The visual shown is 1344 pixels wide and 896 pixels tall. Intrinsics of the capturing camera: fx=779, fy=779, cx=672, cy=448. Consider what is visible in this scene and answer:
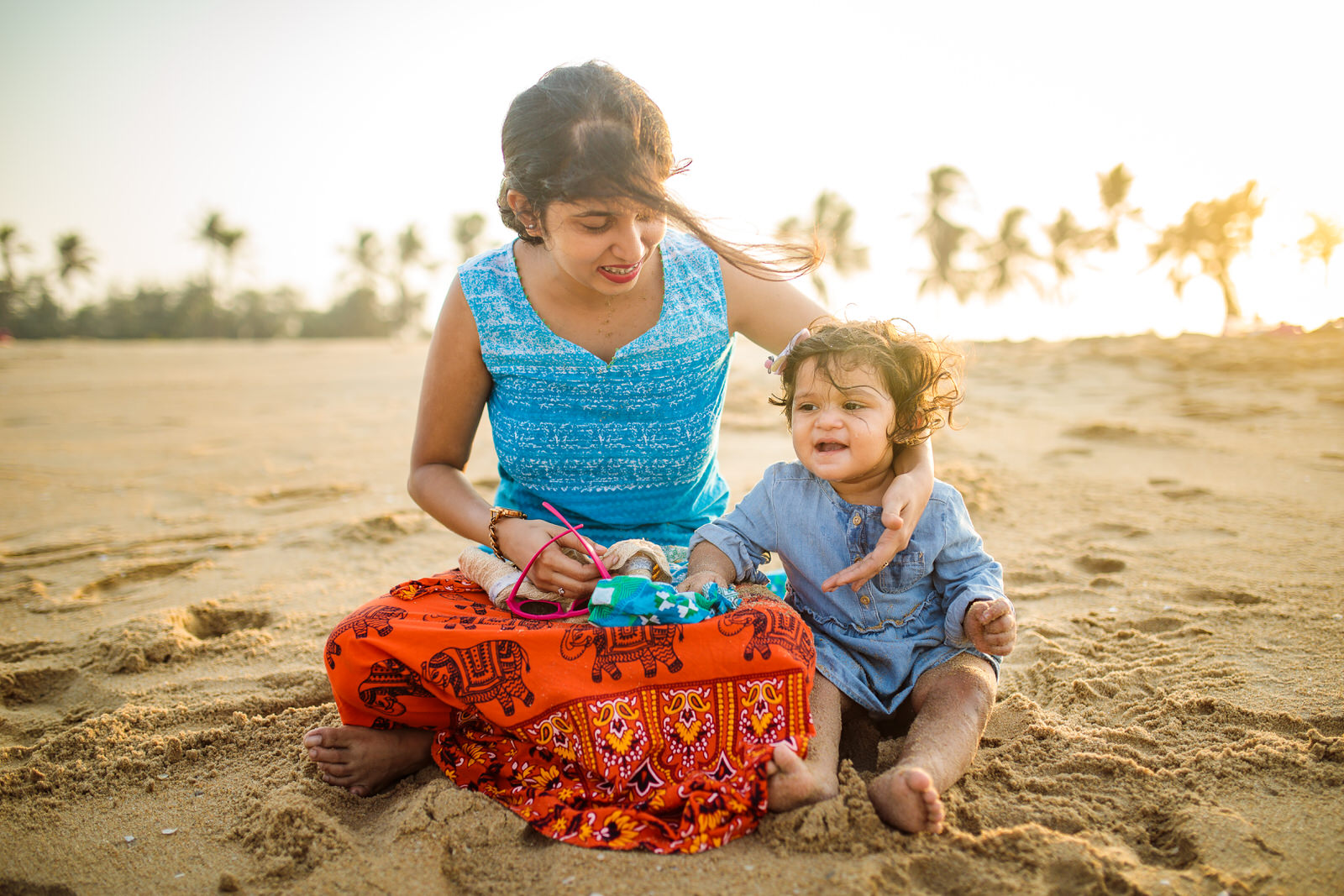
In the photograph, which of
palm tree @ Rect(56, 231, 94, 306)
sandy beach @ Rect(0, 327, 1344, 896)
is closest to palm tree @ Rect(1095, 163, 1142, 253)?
sandy beach @ Rect(0, 327, 1344, 896)

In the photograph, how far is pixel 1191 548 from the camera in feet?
10.8

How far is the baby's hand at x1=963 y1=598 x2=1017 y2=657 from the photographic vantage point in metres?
1.79

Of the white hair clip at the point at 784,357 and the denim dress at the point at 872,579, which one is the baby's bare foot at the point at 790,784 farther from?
the white hair clip at the point at 784,357

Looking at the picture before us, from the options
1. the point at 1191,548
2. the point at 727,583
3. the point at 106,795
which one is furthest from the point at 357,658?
the point at 1191,548

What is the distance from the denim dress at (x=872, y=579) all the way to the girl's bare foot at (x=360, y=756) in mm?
916

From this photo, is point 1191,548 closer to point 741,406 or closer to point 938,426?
point 938,426

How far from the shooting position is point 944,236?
35.5 meters

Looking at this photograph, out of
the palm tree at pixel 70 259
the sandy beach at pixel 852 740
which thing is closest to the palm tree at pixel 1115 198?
the sandy beach at pixel 852 740

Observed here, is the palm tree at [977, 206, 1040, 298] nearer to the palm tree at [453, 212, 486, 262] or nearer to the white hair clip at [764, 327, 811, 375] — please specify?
the palm tree at [453, 212, 486, 262]

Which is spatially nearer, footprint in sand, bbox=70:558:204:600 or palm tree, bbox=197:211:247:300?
footprint in sand, bbox=70:558:204:600

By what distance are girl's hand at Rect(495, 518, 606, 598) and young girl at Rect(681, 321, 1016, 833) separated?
28 centimetres

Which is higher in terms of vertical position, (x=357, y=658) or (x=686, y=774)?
(x=357, y=658)

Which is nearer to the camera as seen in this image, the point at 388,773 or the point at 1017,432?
the point at 388,773

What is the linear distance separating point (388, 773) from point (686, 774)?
2.44 ft
